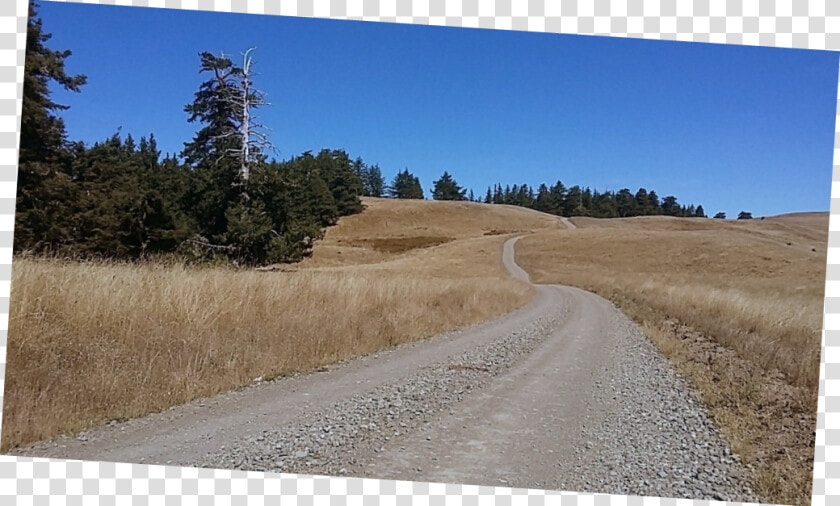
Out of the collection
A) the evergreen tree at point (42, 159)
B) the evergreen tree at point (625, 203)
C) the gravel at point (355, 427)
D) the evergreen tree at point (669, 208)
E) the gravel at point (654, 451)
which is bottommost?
the gravel at point (654, 451)

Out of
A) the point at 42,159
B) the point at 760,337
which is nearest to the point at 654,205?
→ the point at 760,337

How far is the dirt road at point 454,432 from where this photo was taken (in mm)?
4309

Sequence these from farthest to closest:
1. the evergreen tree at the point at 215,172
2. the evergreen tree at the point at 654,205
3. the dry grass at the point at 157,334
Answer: the evergreen tree at the point at 654,205 → the evergreen tree at the point at 215,172 → the dry grass at the point at 157,334

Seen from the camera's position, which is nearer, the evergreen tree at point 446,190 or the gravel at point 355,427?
the gravel at point 355,427

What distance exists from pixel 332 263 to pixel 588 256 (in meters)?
26.9

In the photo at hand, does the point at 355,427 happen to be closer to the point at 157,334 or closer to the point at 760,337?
the point at 157,334

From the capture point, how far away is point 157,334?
638cm

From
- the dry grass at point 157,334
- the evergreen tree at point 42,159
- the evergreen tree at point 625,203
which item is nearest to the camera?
the dry grass at point 157,334

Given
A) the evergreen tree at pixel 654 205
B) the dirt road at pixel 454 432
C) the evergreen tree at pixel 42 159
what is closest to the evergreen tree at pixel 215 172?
the evergreen tree at pixel 42 159

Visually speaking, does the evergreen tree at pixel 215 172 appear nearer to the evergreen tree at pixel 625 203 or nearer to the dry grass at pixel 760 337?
the dry grass at pixel 760 337

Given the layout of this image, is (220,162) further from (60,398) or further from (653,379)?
(653,379)

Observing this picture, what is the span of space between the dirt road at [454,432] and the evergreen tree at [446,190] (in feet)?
284

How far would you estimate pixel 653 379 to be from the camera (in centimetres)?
796

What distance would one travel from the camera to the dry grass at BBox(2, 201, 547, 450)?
4.94 meters
